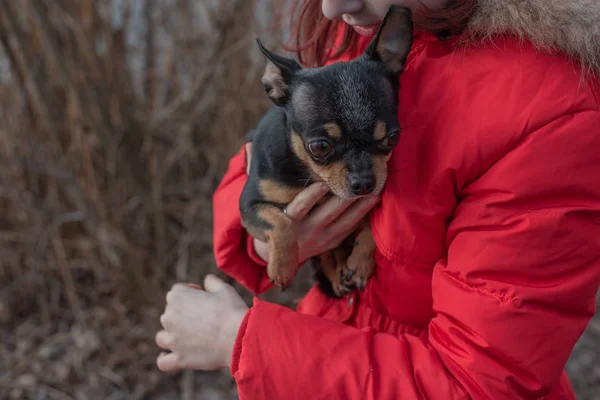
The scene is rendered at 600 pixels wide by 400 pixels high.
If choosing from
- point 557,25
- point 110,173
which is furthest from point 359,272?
point 110,173

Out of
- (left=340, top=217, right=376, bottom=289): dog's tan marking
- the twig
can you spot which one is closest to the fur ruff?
(left=340, top=217, right=376, bottom=289): dog's tan marking

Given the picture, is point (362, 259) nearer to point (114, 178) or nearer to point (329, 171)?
point (329, 171)

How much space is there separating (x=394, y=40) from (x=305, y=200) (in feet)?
1.64

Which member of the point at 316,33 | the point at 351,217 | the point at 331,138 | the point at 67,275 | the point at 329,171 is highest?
the point at 316,33

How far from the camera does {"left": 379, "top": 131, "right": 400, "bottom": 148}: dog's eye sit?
1.28 meters

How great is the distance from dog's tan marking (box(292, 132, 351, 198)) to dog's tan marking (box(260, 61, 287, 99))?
12 centimetres

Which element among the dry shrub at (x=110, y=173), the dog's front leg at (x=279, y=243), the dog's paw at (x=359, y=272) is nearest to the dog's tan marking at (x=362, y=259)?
the dog's paw at (x=359, y=272)

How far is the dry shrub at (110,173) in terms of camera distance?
10.3 feet

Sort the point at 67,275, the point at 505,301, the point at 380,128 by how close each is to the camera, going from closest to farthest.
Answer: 1. the point at 505,301
2. the point at 380,128
3. the point at 67,275

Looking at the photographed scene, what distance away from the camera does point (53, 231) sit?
Answer: 3.46 meters

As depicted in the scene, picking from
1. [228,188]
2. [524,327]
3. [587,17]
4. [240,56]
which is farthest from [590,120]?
[240,56]

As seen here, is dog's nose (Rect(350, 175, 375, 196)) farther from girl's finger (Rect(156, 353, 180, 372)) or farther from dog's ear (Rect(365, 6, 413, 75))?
girl's finger (Rect(156, 353, 180, 372))

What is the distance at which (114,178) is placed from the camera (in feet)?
11.0

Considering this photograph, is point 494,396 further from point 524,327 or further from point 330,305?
point 330,305
